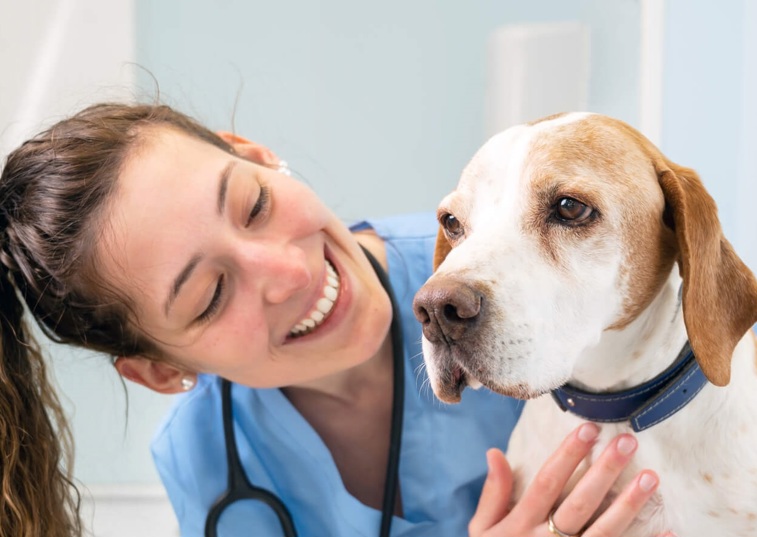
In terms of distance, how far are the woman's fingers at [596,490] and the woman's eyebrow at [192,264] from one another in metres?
0.64

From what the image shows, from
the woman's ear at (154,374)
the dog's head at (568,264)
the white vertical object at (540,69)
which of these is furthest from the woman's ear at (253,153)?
the white vertical object at (540,69)

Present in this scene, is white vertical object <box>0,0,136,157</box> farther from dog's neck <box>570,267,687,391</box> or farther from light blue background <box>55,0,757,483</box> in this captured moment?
dog's neck <box>570,267,687,391</box>

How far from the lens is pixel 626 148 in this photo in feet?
3.15

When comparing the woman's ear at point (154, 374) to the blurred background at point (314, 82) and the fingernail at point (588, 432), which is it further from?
the blurred background at point (314, 82)

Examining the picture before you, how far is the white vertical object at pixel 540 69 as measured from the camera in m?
2.10

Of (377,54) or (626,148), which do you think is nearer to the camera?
(626,148)

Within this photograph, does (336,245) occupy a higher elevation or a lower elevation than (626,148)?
lower

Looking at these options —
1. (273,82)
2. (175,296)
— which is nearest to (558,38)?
(273,82)

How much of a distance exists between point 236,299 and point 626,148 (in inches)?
23.9

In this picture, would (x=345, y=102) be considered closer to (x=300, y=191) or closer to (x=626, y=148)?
(x=300, y=191)

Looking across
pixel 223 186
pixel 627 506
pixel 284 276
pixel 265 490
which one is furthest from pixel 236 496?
pixel 627 506

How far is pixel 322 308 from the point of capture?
128 cm

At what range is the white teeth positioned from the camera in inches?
50.2

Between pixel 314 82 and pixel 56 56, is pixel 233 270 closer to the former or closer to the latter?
pixel 314 82
